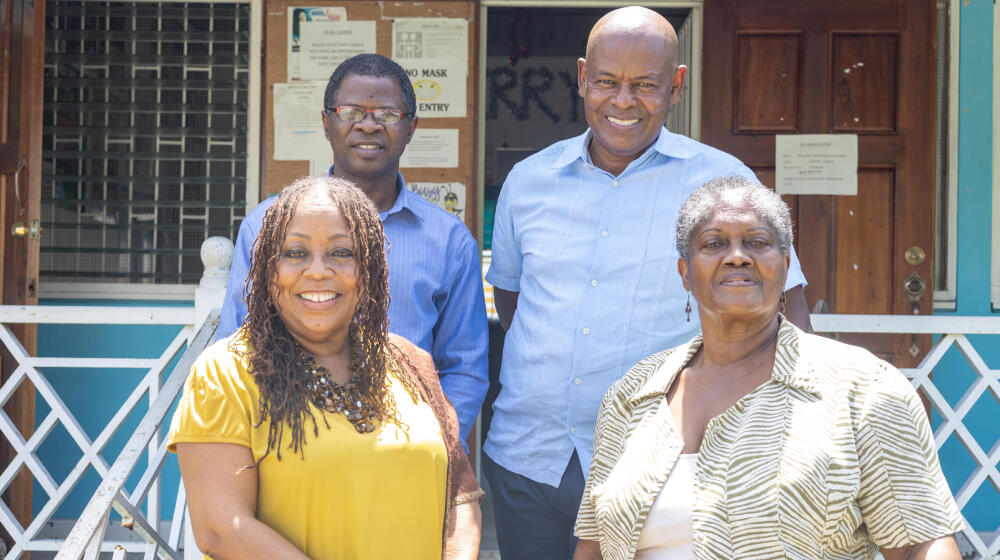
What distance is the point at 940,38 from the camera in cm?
484

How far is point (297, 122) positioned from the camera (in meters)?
4.74

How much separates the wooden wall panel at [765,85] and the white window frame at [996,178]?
1.06m

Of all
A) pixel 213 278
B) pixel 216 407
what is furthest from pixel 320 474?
pixel 213 278

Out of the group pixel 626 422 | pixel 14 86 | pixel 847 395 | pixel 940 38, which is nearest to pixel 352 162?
pixel 626 422

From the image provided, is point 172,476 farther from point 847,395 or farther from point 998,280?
point 998,280

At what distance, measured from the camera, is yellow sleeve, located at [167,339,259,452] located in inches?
67.4

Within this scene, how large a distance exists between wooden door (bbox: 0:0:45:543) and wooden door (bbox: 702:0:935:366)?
10.8ft

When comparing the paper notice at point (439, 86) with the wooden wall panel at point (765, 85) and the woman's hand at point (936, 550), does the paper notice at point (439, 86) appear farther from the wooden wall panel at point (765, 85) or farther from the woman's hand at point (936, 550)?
the woman's hand at point (936, 550)

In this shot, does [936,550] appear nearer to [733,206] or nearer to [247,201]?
[733,206]

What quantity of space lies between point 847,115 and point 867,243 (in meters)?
0.67

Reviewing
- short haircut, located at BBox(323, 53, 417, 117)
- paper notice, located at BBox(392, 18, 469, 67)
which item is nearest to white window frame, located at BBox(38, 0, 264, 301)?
paper notice, located at BBox(392, 18, 469, 67)

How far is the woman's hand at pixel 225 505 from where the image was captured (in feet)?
5.55

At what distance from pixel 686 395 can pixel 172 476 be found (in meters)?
3.69

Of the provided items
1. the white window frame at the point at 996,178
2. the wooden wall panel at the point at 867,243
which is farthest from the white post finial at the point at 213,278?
the white window frame at the point at 996,178
